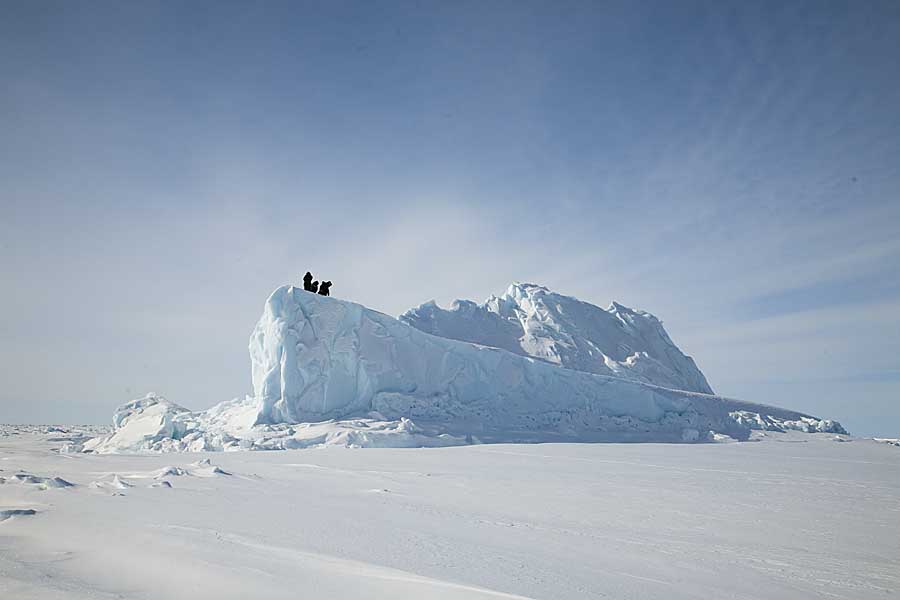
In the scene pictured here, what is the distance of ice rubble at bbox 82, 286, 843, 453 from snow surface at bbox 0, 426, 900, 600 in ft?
16.9

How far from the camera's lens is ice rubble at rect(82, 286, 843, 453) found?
42.4 feet

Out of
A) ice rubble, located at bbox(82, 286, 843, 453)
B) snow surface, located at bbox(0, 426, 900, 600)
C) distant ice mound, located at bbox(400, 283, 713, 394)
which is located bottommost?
snow surface, located at bbox(0, 426, 900, 600)

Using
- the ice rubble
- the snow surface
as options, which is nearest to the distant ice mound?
the ice rubble

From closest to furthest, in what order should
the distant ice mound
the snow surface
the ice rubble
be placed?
the snow surface, the ice rubble, the distant ice mound

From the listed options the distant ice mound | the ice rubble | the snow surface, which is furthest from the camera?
the distant ice mound

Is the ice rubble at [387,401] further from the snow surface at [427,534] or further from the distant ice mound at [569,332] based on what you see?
the distant ice mound at [569,332]

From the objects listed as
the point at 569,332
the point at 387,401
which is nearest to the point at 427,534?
the point at 387,401

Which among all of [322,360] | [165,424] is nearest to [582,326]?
[322,360]

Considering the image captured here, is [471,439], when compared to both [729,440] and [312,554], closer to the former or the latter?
[729,440]

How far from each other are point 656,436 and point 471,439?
6.51 m

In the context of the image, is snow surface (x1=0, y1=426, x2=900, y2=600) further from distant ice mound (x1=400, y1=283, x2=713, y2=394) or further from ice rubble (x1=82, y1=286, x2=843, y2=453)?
distant ice mound (x1=400, y1=283, x2=713, y2=394)

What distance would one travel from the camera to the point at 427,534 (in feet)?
13.4

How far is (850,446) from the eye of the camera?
15.9 meters

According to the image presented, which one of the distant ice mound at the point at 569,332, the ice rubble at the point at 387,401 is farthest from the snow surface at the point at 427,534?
the distant ice mound at the point at 569,332
